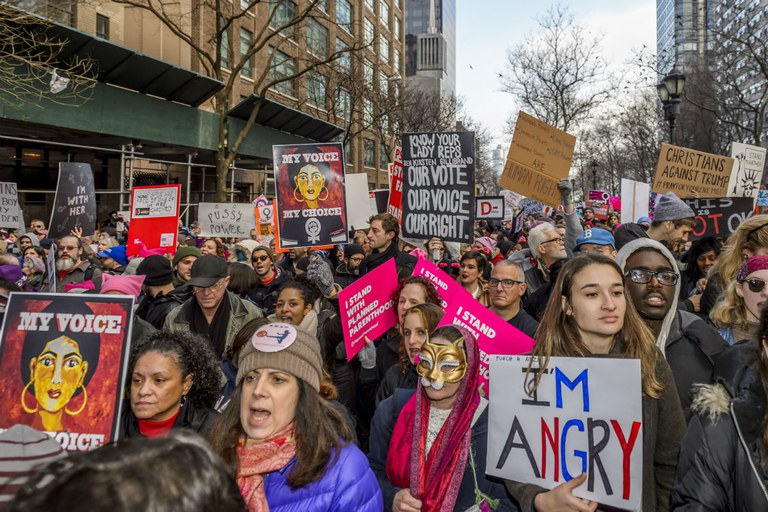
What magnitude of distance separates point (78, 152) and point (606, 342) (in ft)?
69.0

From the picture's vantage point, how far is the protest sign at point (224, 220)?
12.6m

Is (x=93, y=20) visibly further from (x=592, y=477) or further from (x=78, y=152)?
(x=592, y=477)

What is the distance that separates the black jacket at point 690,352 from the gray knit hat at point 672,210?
304cm

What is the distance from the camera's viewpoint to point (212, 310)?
4934 mm

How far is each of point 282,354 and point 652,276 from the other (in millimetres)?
1969

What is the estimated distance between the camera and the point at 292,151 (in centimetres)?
742

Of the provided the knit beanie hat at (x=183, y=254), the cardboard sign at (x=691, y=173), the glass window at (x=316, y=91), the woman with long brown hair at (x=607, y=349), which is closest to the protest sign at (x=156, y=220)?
the knit beanie hat at (x=183, y=254)

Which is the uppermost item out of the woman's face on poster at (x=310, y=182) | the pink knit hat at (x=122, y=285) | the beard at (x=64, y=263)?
the woman's face on poster at (x=310, y=182)

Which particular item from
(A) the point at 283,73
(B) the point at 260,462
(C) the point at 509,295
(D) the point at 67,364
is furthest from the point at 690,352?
(A) the point at 283,73

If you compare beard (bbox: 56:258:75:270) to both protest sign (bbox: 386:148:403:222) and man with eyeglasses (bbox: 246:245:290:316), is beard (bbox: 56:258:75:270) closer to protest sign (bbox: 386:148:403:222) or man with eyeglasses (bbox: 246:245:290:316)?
man with eyeglasses (bbox: 246:245:290:316)

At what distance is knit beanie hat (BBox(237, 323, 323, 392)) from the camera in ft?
8.18

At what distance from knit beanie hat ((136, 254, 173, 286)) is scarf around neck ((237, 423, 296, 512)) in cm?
366

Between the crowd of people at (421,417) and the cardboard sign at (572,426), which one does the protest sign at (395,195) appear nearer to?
the crowd of people at (421,417)

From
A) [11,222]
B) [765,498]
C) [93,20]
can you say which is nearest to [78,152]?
[93,20]
